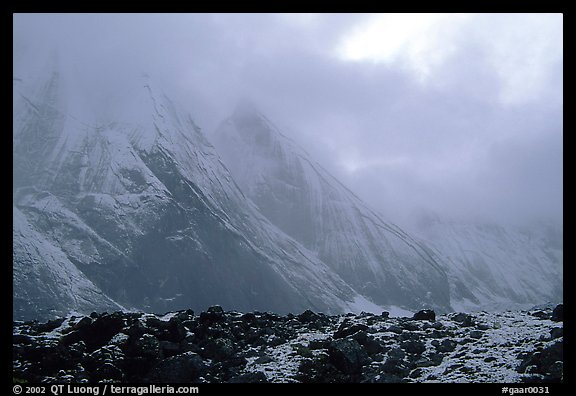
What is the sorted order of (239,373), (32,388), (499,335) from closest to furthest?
(32,388)
(239,373)
(499,335)

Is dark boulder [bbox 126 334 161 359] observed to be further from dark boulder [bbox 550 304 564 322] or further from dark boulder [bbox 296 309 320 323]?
dark boulder [bbox 550 304 564 322]

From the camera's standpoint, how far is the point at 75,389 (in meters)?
37.2

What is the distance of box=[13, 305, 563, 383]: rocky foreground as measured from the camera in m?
41.6

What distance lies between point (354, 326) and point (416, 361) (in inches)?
286

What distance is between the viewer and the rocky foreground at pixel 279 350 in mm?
41566

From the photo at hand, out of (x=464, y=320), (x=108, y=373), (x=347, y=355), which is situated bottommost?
(x=108, y=373)

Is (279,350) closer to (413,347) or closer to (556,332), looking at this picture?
(413,347)

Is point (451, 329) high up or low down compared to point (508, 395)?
up

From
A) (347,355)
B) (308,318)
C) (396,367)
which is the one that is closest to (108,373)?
(347,355)

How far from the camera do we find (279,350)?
155 feet
